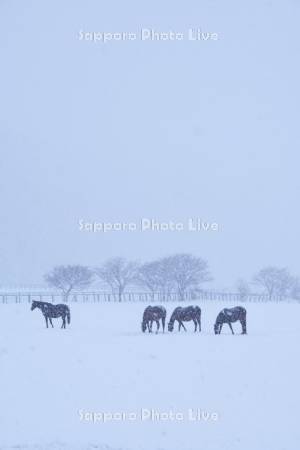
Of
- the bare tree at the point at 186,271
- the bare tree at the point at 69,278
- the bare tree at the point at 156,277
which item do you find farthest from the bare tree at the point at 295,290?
the bare tree at the point at 69,278

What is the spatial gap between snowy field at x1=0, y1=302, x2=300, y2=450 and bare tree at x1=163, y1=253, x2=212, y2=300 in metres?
51.3

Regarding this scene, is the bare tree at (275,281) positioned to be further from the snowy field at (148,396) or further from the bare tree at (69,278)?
the snowy field at (148,396)

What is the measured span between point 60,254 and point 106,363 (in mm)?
167632

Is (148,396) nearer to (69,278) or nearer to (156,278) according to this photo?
(69,278)

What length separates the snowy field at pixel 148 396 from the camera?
11312 millimetres

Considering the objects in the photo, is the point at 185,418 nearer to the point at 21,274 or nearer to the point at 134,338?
the point at 134,338

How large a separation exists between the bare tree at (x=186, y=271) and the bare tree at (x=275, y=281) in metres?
13.8

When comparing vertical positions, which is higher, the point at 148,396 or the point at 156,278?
the point at 156,278

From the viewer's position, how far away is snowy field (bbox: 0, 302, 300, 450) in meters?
11.3

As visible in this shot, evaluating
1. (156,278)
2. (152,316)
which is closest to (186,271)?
(156,278)

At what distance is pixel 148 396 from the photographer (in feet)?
42.2

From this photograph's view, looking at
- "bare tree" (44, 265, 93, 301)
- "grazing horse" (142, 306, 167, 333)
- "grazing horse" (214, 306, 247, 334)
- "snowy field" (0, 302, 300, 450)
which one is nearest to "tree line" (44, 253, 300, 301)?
"bare tree" (44, 265, 93, 301)

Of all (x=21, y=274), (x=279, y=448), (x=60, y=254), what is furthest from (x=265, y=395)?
(x=60, y=254)

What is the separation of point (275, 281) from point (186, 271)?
71.4 ft
